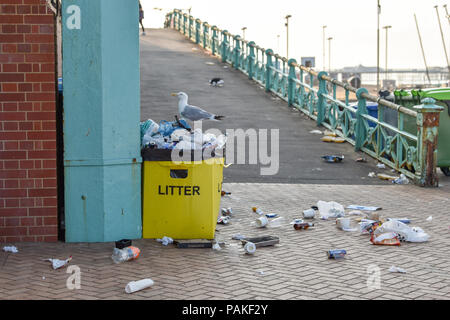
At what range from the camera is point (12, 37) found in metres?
6.89

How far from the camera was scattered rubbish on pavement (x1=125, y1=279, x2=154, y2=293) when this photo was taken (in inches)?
212

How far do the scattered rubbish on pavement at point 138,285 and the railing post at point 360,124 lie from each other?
9562 mm

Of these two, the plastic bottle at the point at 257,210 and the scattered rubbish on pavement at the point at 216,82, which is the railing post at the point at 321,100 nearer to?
the scattered rubbish on pavement at the point at 216,82

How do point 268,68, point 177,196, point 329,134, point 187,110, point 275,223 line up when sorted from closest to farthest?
1. point 177,196
2. point 275,223
3. point 187,110
4. point 329,134
5. point 268,68

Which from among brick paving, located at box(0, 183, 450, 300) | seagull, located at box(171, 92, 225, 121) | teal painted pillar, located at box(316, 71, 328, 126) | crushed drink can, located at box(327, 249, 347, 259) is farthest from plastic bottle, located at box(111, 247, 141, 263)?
teal painted pillar, located at box(316, 71, 328, 126)

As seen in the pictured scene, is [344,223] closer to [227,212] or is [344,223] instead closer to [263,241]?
[263,241]

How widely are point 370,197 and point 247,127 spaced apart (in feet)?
20.8

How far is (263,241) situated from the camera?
23.3ft

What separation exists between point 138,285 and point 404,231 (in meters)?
3.45

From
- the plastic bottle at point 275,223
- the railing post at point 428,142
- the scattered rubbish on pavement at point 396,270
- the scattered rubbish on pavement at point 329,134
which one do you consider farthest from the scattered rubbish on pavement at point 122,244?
the scattered rubbish on pavement at point 329,134

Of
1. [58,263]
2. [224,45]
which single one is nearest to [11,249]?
[58,263]

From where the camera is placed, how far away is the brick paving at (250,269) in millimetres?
5398
